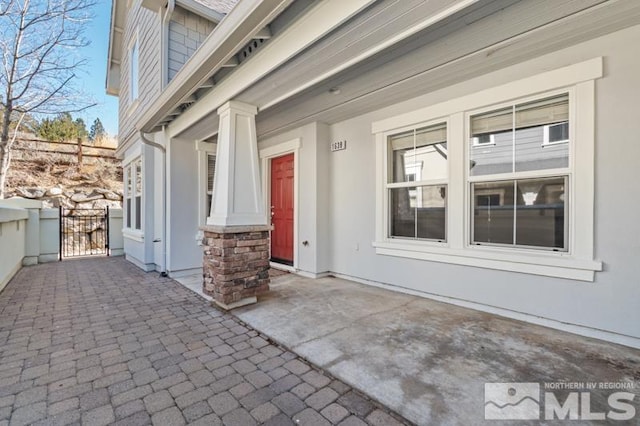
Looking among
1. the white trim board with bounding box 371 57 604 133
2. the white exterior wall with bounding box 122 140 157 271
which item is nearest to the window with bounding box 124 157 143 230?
the white exterior wall with bounding box 122 140 157 271

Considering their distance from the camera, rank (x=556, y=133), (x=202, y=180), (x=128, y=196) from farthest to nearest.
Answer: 1. (x=128, y=196)
2. (x=202, y=180)
3. (x=556, y=133)

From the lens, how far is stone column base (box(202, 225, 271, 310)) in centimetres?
333

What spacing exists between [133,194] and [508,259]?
705 centimetres

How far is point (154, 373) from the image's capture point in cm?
211

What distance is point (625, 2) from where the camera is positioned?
2111mm

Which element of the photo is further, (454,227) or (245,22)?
(454,227)

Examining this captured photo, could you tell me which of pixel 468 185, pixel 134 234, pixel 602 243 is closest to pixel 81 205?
pixel 134 234

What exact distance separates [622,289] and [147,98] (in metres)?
7.52

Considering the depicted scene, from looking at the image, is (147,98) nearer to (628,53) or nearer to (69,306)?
(69,306)

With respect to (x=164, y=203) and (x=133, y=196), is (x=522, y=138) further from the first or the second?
(x=133, y=196)

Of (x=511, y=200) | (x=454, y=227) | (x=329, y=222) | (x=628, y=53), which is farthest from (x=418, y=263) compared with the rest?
(x=628, y=53)

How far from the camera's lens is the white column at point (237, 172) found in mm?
3477

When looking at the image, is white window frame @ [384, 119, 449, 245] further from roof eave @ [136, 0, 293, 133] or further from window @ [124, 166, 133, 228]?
window @ [124, 166, 133, 228]

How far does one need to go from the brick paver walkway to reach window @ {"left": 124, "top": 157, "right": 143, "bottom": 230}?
291cm
